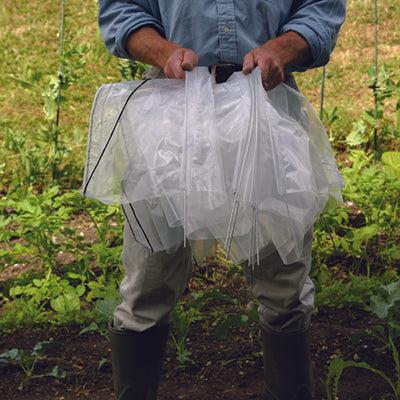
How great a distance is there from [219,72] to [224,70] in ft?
0.05

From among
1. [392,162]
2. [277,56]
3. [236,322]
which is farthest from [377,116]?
[277,56]

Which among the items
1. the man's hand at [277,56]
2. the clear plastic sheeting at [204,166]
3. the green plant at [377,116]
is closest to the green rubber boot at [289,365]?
the clear plastic sheeting at [204,166]

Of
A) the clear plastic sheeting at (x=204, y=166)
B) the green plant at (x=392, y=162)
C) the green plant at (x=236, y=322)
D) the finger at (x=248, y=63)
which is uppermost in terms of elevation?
the finger at (x=248, y=63)

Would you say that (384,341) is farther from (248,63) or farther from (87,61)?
(87,61)

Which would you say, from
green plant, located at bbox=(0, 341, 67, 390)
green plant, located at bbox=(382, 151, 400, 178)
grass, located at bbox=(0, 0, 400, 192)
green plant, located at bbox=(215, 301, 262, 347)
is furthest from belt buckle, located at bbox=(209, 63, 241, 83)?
grass, located at bbox=(0, 0, 400, 192)

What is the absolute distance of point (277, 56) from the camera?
1373mm

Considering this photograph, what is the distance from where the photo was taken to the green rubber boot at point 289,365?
1.62m

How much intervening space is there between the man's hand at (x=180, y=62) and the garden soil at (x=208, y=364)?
2.72ft

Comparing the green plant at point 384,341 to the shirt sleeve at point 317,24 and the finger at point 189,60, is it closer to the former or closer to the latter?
the shirt sleeve at point 317,24

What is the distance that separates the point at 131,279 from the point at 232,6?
759 millimetres

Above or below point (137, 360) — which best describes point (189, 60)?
above

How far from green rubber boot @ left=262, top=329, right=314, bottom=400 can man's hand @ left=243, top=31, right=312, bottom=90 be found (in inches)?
27.7

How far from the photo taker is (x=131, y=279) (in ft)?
5.17

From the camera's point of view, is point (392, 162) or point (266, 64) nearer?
point (266, 64)
